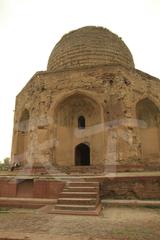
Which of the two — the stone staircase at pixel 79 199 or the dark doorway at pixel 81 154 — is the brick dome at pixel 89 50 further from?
the stone staircase at pixel 79 199

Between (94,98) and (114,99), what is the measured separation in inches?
41.0

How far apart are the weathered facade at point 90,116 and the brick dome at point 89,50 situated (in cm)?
7

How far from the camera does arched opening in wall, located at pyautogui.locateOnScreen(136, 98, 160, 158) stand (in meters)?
11.7

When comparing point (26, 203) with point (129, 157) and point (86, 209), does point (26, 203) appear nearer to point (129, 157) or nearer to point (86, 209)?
point (86, 209)

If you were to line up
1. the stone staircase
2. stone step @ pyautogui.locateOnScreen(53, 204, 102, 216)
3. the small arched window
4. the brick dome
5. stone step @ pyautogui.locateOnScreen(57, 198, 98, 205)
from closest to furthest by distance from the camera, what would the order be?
1. stone step @ pyautogui.locateOnScreen(53, 204, 102, 216)
2. the stone staircase
3. stone step @ pyautogui.locateOnScreen(57, 198, 98, 205)
4. the small arched window
5. the brick dome

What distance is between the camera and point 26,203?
5.70m

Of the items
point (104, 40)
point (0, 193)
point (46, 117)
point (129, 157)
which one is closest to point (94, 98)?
point (46, 117)

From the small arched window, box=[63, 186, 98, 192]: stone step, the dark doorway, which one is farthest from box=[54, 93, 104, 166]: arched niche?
box=[63, 186, 98, 192]: stone step

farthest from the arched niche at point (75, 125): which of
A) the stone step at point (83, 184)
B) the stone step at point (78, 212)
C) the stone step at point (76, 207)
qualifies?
the stone step at point (78, 212)

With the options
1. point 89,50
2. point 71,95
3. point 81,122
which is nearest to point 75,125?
point 81,122

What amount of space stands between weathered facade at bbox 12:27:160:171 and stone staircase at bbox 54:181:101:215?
3.62 metres

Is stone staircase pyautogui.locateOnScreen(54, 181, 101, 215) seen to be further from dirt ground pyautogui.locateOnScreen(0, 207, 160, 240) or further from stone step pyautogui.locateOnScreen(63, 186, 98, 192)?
dirt ground pyautogui.locateOnScreen(0, 207, 160, 240)

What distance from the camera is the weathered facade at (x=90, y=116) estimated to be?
32.4 ft

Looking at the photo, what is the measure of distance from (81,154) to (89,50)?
258 inches
